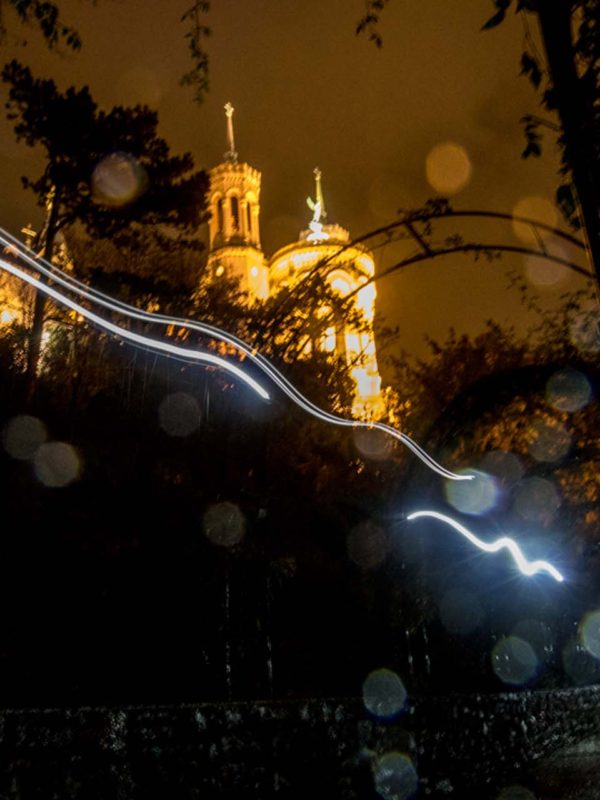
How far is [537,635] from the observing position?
20438 millimetres

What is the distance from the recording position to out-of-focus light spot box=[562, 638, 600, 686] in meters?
20.9

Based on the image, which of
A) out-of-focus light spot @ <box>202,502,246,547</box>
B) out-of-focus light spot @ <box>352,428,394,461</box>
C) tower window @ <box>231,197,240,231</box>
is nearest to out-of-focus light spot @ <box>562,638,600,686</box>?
out-of-focus light spot @ <box>202,502,246,547</box>

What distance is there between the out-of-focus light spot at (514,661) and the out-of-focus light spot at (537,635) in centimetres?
15

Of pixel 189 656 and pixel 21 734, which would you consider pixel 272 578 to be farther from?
pixel 21 734

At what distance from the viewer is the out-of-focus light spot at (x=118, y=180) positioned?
69.2 feet

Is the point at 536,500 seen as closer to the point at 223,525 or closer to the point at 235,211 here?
the point at 223,525

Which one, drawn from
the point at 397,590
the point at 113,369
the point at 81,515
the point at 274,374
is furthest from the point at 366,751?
the point at 113,369

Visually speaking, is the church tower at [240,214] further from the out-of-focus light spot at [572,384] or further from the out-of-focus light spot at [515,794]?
the out-of-focus light spot at [515,794]

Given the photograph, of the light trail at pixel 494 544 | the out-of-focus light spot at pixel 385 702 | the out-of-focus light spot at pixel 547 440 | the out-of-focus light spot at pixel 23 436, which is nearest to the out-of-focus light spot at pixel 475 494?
the light trail at pixel 494 544

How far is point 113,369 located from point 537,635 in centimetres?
1295

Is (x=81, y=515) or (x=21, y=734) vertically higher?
(x=81, y=515)

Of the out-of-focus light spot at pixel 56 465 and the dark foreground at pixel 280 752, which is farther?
the out-of-focus light spot at pixel 56 465

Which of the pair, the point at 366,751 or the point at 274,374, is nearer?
the point at 366,751

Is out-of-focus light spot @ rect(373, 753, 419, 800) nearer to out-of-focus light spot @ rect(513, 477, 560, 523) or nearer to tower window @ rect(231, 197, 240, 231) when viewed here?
out-of-focus light spot @ rect(513, 477, 560, 523)
